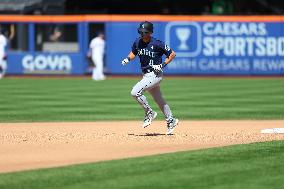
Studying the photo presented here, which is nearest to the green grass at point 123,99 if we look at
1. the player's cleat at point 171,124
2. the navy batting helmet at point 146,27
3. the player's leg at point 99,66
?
the player's leg at point 99,66

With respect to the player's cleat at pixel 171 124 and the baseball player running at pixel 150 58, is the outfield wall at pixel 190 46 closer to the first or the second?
the player's cleat at pixel 171 124

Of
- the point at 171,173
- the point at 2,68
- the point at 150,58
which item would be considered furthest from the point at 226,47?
the point at 171,173

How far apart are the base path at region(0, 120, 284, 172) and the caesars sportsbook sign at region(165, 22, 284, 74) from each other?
62.4 ft

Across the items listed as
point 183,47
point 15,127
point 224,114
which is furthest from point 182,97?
point 183,47

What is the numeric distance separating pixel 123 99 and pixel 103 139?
1018cm

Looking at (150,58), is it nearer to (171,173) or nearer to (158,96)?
(158,96)

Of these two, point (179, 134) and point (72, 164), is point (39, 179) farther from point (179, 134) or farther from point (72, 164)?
point (179, 134)

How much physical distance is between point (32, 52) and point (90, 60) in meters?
2.63

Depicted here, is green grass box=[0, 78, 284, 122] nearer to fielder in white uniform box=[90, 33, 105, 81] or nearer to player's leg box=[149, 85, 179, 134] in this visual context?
fielder in white uniform box=[90, 33, 105, 81]

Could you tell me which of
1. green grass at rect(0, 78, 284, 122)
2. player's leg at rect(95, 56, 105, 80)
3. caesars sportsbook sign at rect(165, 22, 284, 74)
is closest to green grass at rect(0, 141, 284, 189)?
green grass at rect(0, 78, 284, 122)

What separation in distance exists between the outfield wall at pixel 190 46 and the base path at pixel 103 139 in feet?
62.5

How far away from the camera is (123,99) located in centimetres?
2469

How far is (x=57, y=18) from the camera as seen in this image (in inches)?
1497

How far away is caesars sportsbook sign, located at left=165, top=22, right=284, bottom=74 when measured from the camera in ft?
121
